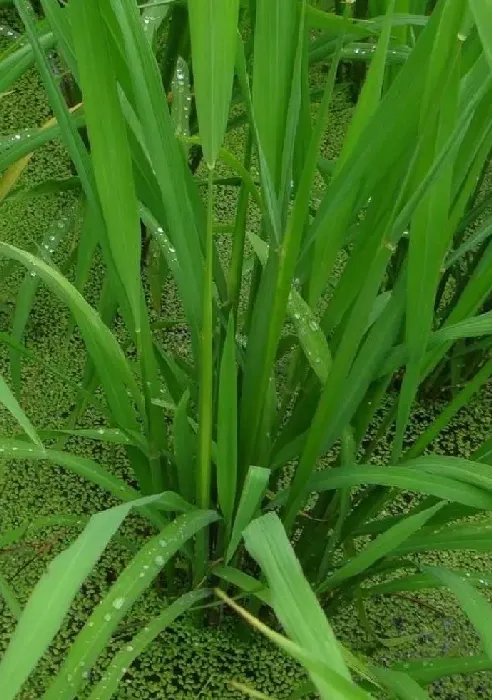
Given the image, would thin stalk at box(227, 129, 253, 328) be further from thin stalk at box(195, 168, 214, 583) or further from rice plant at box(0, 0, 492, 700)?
thin stalk at box(195, 168, 214, 583)

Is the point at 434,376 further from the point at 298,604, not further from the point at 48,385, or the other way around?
the point at 298,604

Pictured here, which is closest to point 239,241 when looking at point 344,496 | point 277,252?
point 277,252

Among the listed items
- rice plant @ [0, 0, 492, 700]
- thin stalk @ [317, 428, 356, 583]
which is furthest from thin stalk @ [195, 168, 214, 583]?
thin stalk @ [317, 428, 356, 583]

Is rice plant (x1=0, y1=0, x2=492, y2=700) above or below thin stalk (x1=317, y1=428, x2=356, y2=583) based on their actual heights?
above

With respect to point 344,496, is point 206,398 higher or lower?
higher

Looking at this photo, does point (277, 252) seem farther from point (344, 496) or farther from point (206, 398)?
point (344, 496)

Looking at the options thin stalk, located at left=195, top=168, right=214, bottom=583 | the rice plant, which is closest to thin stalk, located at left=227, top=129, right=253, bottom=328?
the rice plant

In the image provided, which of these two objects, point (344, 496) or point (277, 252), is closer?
point (277, 252)

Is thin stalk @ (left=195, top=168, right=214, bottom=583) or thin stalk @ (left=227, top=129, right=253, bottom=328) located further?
thin stalk @ (left=227, top=129, right=253, bottom=328)
